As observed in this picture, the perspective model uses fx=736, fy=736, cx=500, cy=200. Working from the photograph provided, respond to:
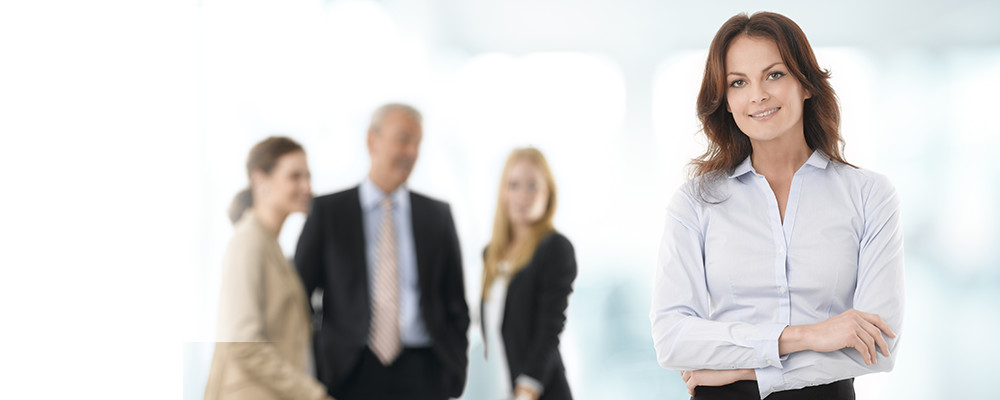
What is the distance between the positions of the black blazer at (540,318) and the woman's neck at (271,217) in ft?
2.82

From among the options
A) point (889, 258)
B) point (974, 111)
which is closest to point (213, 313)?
point (889, 258)

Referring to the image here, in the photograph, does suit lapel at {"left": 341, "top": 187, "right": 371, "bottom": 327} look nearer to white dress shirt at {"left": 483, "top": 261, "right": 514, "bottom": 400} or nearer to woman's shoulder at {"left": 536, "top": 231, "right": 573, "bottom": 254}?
white dress shirt at {"left": 483, "top": 261, "right": 514, "bottom": 400}

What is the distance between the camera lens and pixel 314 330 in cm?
288

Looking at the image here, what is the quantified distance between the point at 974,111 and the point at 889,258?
71.0 inches

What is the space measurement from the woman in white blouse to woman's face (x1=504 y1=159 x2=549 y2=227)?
3.60 ft

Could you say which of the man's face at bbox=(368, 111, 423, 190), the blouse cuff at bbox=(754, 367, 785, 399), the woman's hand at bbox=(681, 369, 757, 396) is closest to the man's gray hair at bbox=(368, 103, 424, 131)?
the man's face at bbox=(368, 111, 423, 190)

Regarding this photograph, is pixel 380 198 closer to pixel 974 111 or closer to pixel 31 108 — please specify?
pixel 31 108

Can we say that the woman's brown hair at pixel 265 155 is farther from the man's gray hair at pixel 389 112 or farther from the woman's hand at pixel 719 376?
the woman's hand at pixel 719 376

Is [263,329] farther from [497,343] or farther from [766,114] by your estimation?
[766,114]

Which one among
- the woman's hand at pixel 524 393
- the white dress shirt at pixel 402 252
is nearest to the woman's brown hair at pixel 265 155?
the white dress shirt at pixel 402 252

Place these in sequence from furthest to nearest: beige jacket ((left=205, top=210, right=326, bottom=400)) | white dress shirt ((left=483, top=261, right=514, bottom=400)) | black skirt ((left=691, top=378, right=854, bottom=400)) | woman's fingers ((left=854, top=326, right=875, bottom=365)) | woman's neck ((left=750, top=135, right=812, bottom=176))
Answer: white dress shirt ((left=483, top=261, right=514, bottom=400)) < beige jacket ((left=205, top=210, right=326, bottom=400)) < woman's neck ((left=750, top=135, right=812, bottom=176)) < black skirt ((left=691, top=378, right=854, bottom=400)) < woman's fingers ((left=854, top=326, right=875, bottom=365))

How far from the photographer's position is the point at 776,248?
1818 millimetres

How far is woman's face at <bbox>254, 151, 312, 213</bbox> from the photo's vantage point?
2891mm

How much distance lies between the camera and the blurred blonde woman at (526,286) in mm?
2951
